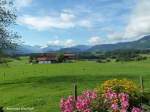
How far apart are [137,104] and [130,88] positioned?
959 millimetres

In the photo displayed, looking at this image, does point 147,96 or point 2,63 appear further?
point 2,63

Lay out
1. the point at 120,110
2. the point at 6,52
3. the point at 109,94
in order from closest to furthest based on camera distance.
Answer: the point at 120,110, the point at 109,94, the point at 6,52

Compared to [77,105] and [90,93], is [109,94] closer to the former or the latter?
[90,93]

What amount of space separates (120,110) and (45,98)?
71.1 feet

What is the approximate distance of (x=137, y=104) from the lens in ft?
76.2

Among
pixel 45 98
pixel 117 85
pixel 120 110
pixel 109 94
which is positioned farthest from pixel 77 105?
pixel 45 98

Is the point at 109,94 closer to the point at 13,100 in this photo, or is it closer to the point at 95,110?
the point at 95,110

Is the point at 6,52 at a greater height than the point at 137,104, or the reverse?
the point at 6,52

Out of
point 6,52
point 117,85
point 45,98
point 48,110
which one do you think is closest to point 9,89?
point 6,52

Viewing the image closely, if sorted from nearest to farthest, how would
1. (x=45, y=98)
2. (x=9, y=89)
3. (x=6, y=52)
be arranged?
(x=45, y=98), (x=9, y=89), (x=6, y=52)

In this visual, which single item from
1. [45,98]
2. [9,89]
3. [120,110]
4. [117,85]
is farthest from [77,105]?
[9,89]

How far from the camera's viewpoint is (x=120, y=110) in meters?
11.0

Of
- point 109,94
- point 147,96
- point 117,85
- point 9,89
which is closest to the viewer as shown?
point 109,94

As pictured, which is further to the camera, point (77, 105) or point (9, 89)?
point (9, 89)
